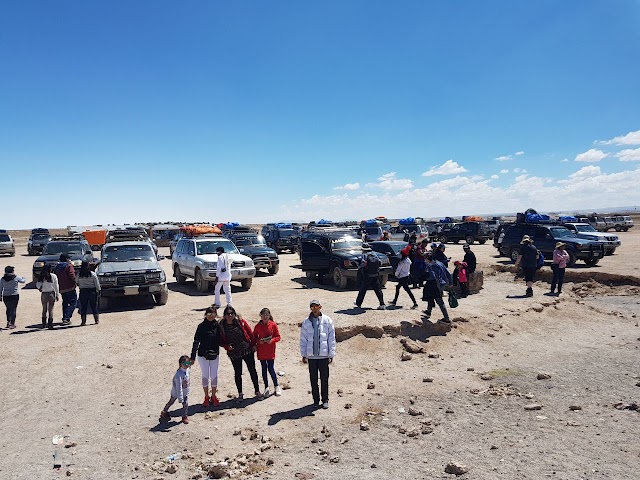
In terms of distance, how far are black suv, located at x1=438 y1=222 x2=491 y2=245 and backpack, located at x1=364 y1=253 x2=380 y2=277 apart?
2723 cm

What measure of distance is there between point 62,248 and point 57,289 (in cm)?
875

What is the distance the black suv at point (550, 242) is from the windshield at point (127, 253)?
54.8 ft

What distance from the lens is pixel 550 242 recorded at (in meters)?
20.8

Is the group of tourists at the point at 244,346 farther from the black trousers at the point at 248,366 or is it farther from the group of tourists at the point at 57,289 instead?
the group of tourists at the point at 57,289

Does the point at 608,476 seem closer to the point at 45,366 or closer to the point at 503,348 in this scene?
the point at 503,348

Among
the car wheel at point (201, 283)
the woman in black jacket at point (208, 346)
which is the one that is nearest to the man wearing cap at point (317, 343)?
the woman in black jacket at point (208, 346)

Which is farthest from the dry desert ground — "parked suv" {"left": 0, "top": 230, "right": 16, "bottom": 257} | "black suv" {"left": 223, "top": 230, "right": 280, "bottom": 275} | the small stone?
"parked suv" {"left": 0, "top": 230, "right": 16, "bottom": 257}

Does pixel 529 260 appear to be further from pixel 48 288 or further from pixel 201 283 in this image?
pixel 48 288

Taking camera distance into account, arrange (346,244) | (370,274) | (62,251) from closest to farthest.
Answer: (370,274)
(346,244)
(62,251)

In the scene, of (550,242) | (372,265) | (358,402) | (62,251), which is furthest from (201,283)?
(550,242)

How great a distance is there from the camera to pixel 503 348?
10.2 meters

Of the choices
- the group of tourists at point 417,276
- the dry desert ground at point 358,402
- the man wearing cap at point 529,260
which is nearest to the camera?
the dry desert ground at point 358,402

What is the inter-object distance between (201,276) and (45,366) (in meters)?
7.34

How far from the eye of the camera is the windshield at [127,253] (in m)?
14.1
